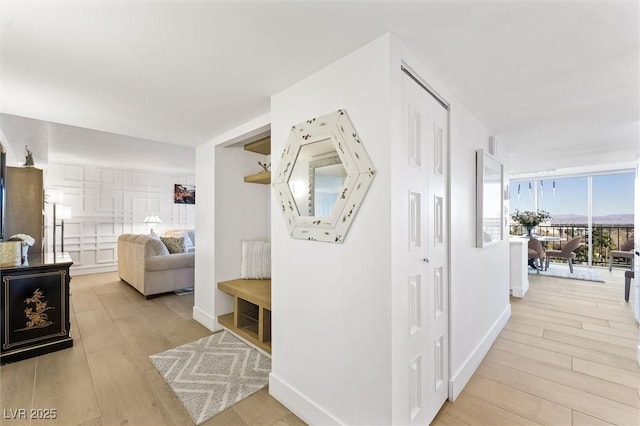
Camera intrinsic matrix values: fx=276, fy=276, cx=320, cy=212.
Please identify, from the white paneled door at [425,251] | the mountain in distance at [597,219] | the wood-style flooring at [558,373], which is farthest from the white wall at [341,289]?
the mountain in distance at [597,219]

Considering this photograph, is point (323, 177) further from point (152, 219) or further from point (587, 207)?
point (587, 207)

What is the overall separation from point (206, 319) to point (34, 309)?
1477 millimetres

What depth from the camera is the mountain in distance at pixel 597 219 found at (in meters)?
6.05

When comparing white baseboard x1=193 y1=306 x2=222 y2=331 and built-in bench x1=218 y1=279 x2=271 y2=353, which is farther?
white baseboard x1=193 y1=306 x2=222 y2=331

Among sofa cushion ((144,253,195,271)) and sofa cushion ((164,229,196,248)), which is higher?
sofa cushion ((164,229,196,248))

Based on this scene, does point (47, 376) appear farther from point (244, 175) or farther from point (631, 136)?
point (631, 136)

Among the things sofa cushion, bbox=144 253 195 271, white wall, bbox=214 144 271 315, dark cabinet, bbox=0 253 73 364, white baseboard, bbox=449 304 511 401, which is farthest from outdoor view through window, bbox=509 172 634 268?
dark cabinet, bbox=0 253 73 364

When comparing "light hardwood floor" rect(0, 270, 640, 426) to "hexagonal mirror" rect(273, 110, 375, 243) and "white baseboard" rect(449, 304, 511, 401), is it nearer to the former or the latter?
"white baseboard" rect(449, 304, 511, 401)

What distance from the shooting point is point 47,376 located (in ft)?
7.06

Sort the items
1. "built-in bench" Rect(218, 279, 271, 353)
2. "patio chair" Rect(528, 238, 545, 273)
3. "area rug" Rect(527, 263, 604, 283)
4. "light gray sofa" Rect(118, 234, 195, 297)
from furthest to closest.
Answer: "patio chair" Rect(528, 238, 545, 273) < "area rug" Rect(527, 263, 604, 283) < "light gray sofa" Rect(118, 234, 195, 297) < "built-in bench" Rect(218, 279, 271, 353)

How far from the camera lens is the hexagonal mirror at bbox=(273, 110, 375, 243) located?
1.48 metres

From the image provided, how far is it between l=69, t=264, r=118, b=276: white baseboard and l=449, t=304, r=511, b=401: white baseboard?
6937 millimetres

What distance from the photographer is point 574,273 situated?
5680 millimetres

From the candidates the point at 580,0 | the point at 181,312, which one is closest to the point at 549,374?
the point at 580,0
